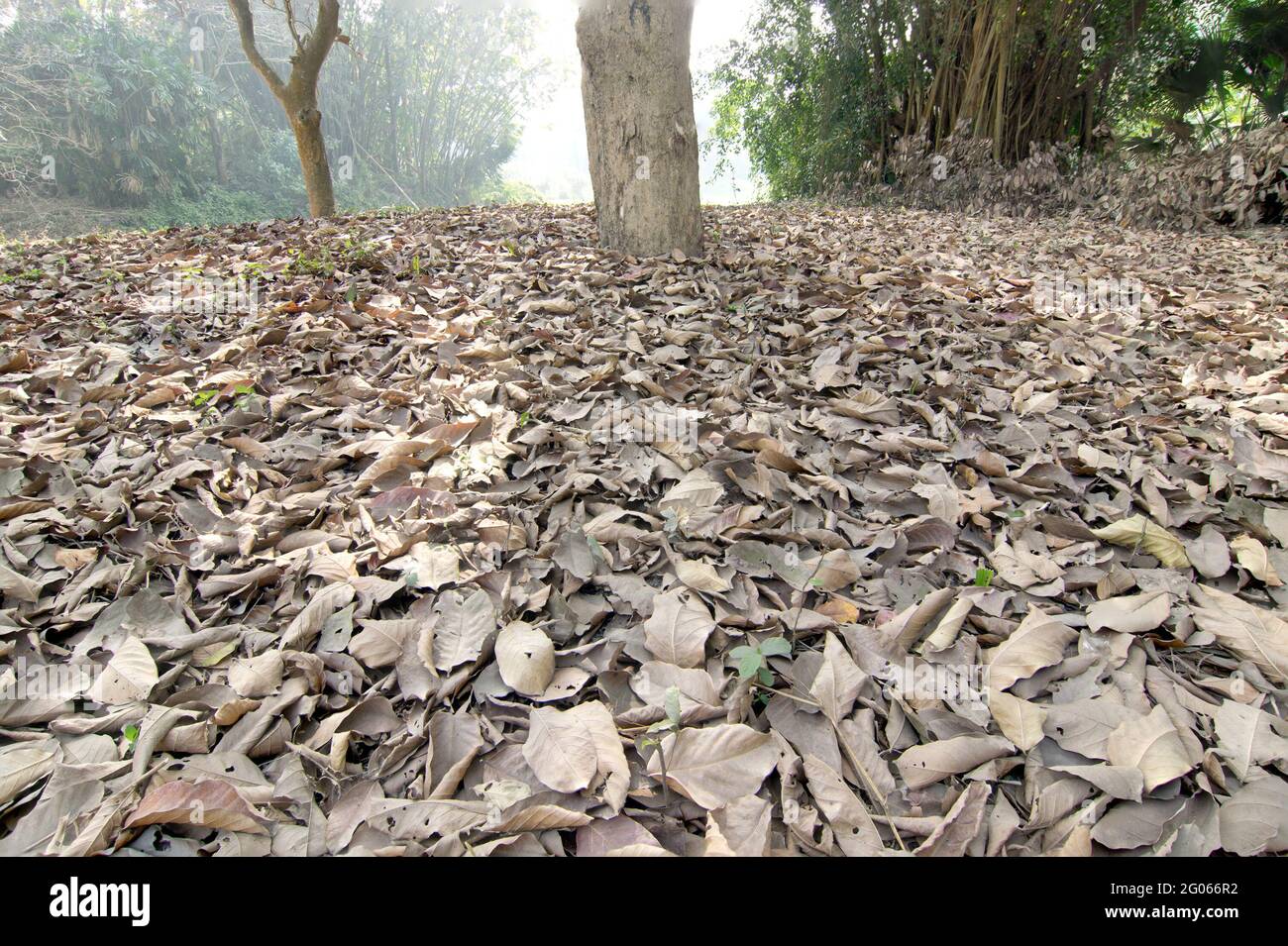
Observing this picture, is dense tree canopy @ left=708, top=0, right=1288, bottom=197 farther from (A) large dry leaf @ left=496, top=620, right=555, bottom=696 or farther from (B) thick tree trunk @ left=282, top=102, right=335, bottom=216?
(A) large dry leaf @ left=496, top=620, right=555, bottom=696

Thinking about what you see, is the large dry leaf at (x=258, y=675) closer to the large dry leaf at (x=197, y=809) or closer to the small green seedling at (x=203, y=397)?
the large dry leaf at (x=197, y=809)

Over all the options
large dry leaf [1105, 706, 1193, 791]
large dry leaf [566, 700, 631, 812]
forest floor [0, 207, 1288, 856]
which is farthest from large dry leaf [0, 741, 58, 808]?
large dry leaf [1105, 706, 1193, 791]

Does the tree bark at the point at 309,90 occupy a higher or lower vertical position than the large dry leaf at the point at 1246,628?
higher

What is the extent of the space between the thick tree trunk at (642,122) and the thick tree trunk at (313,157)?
→ 9.90ft

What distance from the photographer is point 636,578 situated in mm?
1434

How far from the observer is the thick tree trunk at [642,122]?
290cm

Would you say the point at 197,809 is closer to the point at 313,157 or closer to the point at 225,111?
the point at 313,157

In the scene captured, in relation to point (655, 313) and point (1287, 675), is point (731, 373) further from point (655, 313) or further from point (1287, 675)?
point (1287, 675)

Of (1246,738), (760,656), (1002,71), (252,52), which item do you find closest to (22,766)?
(760,656)

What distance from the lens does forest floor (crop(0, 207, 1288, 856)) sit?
3.40 ft

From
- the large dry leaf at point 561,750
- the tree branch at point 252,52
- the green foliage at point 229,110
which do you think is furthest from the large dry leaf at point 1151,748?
the green foliage at point 229,110

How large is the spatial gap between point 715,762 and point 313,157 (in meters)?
5.58

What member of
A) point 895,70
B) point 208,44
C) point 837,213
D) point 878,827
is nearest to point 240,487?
point 878,827

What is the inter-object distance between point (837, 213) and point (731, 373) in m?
4.31
